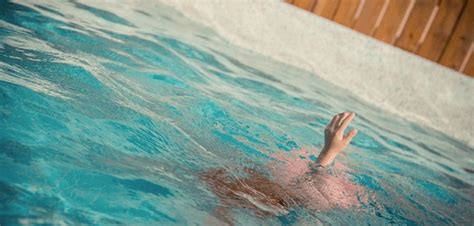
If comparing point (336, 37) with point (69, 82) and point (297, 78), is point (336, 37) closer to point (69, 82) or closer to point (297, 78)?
point (297, 78)

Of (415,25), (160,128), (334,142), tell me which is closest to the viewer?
(160,128)

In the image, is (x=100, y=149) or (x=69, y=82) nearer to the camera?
(x=100, y=149)

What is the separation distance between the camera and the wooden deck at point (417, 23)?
6.36 meters

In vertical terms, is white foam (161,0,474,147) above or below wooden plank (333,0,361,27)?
below

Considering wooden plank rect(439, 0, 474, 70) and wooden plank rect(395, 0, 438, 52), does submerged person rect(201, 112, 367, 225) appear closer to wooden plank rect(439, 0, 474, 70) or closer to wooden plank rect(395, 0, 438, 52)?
wooden plank rect(395, 0, 438, 52)

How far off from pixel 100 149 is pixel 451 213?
2669mm

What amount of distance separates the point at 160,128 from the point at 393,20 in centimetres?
461

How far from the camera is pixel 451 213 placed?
355 centimetres

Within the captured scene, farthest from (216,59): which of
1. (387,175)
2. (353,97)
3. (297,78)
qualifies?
(387,175)

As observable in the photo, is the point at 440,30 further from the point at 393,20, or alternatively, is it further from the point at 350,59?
the point at 350,59

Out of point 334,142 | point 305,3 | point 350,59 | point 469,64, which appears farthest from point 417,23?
point 334,142

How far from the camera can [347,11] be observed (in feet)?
21.6

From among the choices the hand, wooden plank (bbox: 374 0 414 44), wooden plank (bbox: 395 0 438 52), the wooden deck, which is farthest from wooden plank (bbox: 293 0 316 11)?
the hand

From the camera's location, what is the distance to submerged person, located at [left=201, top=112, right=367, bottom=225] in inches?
97.1
